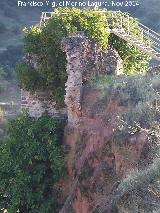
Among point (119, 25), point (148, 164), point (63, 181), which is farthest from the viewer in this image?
point (119, 25)

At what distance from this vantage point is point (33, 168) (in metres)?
15.4

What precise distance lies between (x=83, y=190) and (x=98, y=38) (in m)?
5.56

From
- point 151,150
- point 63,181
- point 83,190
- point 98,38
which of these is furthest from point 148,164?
point 98,38

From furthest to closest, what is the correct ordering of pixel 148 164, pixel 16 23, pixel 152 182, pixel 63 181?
pixel 16 23, pixel 63 181, pixel 148 164, pixel 152 182

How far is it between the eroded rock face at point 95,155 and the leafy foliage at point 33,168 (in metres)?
0.49

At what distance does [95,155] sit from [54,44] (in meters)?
4.67

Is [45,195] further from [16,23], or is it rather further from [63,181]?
[16,23]

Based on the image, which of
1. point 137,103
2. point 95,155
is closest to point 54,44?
point 137,103

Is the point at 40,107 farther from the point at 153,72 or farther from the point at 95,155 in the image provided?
the point at 153,72

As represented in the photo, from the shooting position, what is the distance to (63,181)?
601 inches

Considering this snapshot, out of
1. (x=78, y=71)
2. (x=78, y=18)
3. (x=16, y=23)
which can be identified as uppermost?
(x=78, y=18)

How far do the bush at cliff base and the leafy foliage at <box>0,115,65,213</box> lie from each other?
1.51m

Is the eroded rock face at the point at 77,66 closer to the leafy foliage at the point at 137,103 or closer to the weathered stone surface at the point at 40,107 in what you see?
the leafy foliage at the point at 137,103

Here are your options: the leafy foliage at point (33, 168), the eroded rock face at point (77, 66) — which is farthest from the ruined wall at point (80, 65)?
the leafy foliage at point (33, 168)
